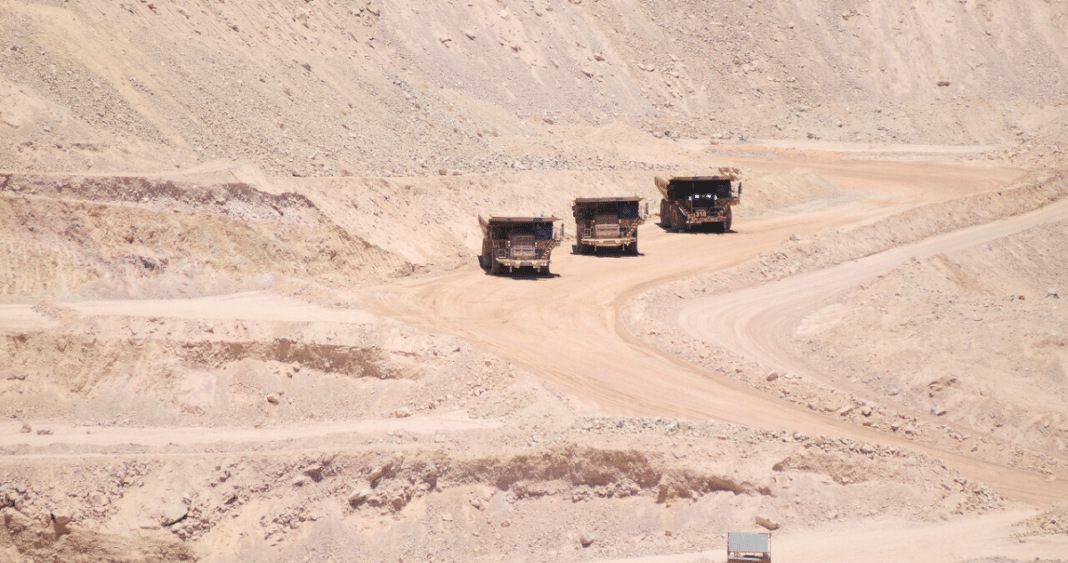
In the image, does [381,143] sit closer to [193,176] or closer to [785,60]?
[193,176]

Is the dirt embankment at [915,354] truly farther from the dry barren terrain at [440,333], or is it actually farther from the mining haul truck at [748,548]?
the mining haul truck at [748,548]

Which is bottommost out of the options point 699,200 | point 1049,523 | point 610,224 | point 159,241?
point 1049,523

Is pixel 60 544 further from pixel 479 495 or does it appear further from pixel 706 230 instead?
pixel 706 230

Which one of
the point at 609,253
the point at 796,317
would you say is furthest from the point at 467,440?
the point at 609,253

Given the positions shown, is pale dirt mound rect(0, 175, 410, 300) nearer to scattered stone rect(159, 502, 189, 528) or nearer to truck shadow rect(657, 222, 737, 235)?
scattered stone rect(159, 502, 189, 528)

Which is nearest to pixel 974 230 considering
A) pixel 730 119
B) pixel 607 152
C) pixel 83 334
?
pixel 607 152

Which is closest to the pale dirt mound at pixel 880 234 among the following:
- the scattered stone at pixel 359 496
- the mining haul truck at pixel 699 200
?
the mining haul truck at pixel 699 200

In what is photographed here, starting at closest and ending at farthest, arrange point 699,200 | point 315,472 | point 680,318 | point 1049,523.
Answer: point 1049,523
point 315,472
point 680,318
point 699,200
